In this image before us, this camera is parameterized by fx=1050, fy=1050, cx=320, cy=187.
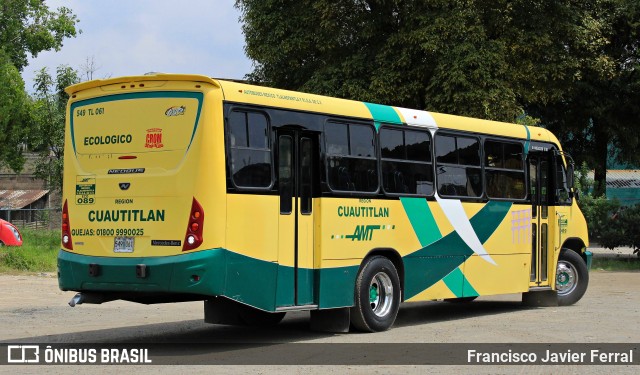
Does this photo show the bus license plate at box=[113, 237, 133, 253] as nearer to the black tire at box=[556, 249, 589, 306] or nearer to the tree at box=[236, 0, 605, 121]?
the black tire at box=[556, 249, 589, 306]

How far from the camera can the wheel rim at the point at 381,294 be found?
14133mm

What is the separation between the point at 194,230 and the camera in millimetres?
11531

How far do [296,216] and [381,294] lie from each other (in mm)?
2121

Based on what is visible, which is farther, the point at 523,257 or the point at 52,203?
the point at 52,203

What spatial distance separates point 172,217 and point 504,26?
67.7 feet

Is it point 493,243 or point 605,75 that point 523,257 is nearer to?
point 493,243

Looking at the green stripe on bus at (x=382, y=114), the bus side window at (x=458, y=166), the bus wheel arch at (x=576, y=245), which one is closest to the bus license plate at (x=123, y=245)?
the green stripe on bus at (x=382, y=114)

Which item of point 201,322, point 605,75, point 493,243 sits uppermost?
point 605,75

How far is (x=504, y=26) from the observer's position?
30453mm

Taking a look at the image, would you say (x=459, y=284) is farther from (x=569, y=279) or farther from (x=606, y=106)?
(x=606, y=106)

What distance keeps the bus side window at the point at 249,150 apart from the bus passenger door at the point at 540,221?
6710 millimetres

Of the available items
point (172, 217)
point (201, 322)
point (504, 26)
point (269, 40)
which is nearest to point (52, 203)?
point (269, 40)

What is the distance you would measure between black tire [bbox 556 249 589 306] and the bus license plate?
901 cm

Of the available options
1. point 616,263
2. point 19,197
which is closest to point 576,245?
point 616,263
